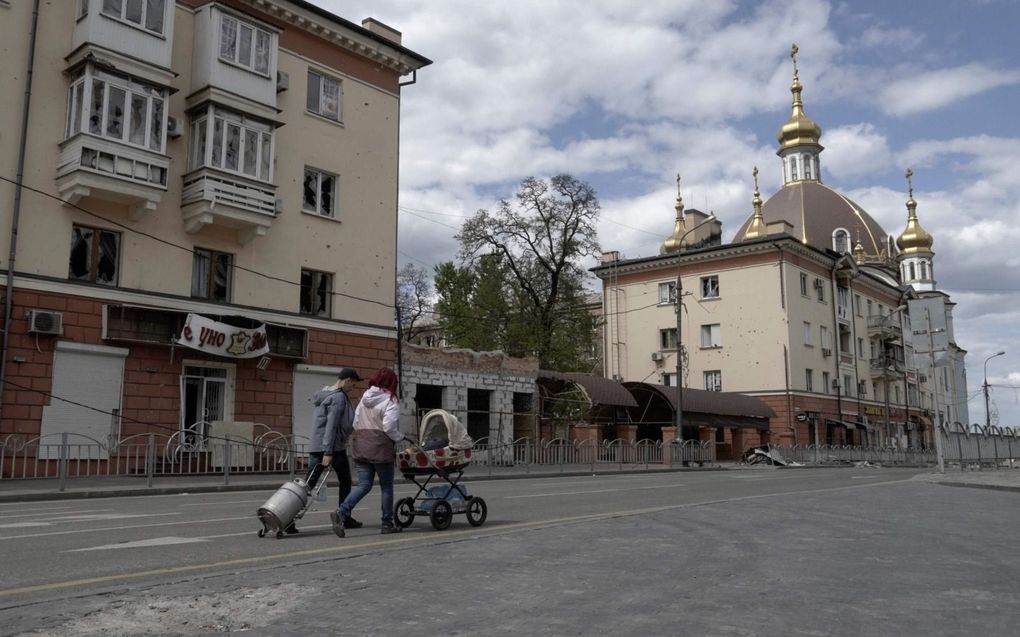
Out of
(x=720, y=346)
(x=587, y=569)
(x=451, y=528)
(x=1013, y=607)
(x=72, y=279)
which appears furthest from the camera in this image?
(x=720, y=346)

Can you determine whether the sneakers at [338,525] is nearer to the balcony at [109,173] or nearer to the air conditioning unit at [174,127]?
the balcony at [109,173]

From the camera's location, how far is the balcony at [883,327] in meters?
63.6

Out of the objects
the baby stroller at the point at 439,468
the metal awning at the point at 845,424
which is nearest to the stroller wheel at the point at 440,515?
the baby stroller at the point at 439,468

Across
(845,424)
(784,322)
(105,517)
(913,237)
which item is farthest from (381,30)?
(913,237)

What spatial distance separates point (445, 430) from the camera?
9.50m

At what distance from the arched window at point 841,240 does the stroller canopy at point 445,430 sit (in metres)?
63.6

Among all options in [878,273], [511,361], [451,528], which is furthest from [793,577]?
[878,273]

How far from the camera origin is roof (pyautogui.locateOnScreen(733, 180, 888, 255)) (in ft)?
222

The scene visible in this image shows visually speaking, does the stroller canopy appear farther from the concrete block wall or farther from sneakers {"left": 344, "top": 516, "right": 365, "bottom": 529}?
the concrete block wall

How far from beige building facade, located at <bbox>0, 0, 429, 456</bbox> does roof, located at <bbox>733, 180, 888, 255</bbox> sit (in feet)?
149

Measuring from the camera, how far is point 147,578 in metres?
6.12

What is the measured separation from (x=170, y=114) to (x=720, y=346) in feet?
127

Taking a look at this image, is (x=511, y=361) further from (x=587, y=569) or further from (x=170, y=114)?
(x=587, y=569)

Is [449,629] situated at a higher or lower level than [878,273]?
lower
